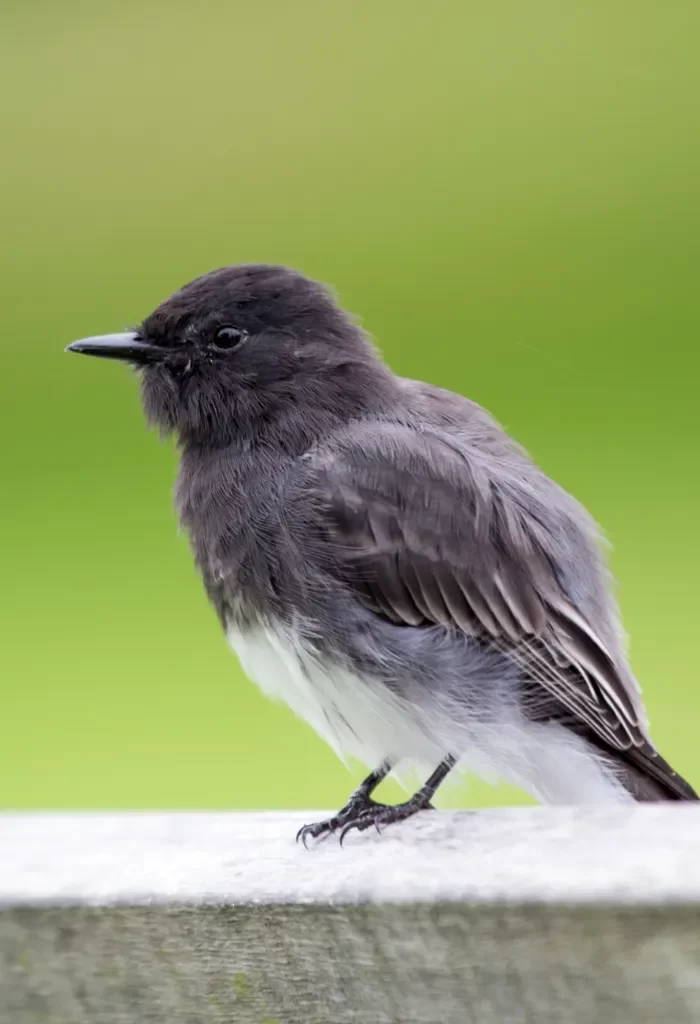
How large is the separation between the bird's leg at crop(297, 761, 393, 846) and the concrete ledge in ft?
0.52

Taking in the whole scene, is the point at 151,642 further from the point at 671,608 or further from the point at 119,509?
the point at 671,608

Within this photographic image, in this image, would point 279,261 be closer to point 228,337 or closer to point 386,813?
point 228,337

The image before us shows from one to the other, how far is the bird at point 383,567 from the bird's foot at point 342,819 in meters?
0.01

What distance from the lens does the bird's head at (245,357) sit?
227cm

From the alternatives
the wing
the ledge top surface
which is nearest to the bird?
the wing

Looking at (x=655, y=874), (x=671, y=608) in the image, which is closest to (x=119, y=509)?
(x=671, y=608)

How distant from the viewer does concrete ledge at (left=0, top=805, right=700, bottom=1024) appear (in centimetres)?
121

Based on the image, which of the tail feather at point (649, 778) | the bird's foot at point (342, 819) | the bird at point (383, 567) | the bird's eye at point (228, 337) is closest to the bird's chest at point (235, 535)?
the bird at point (383, 567)

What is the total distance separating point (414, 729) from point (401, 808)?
141 mm

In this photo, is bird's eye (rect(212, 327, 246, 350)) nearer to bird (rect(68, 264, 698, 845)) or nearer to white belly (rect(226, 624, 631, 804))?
bird (rect(68, 264, 698, 845))

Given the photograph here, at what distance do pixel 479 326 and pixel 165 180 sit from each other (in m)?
0.79

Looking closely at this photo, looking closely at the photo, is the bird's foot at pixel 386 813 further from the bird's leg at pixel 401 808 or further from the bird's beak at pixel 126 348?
the bird's beak at pixel 126 348

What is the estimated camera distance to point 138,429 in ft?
11.7

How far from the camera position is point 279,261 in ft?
11.1
